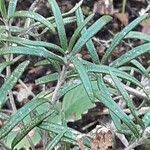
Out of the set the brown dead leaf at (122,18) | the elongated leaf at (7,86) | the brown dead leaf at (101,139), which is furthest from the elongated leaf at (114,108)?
the brown dead leaf at (122,18)

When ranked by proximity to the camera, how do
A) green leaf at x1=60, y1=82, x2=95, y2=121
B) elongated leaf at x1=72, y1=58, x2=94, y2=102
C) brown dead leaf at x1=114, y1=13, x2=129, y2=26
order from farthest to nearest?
brown dead leaf at x1=114, y1=13, x2=129, y2=26
green leaf at x1=60, y1=82, x2=95, y2=121
elongated leaf at x1=72, y1=58, x2=94, y2=102

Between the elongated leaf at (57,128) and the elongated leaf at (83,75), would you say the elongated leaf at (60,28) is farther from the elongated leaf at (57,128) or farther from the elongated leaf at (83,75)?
the elongated leaf at (57,128)

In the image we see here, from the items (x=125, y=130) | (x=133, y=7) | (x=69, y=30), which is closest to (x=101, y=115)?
(x=69, y=30)

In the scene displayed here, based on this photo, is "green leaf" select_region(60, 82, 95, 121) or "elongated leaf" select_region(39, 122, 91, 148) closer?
"elongated leaf" select_region(39, 122, 91, 148)

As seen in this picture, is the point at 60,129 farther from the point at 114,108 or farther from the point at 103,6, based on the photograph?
the point at 103,6

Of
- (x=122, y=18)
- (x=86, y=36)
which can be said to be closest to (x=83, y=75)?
(x=86, y=36)

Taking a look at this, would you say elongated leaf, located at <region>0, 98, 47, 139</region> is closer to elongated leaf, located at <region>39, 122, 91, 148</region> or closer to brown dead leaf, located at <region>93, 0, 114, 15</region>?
elongated leaf, located at <region>39, 122, 91, 148</region>

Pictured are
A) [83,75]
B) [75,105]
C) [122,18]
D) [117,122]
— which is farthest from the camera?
[122,18]

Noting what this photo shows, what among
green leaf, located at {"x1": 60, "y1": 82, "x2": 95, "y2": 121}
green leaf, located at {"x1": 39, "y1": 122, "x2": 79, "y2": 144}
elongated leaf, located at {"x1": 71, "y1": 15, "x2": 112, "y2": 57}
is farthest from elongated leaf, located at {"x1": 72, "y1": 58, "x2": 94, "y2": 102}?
green leaf, located at {"x1": 60, "y1": 82, "x2": 95, "y2": 121}

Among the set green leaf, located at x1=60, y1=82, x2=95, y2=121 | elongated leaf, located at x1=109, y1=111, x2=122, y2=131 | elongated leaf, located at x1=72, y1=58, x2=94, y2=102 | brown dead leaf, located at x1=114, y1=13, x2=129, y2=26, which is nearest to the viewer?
elongated leaf, located at x1=72, y1=58, x2=94, y2=102

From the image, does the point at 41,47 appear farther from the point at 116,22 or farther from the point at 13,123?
the point at 116,22
